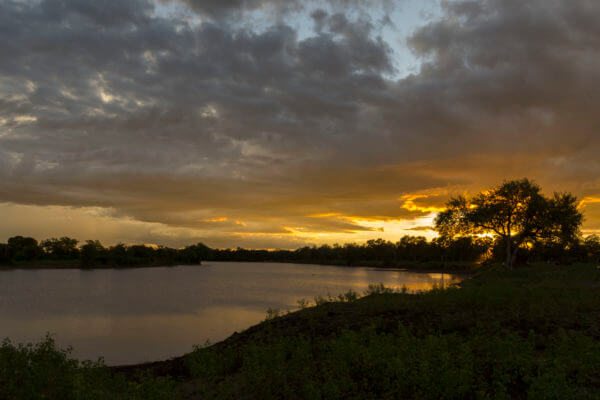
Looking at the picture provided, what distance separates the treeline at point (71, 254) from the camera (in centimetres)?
13825

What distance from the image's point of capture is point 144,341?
74.1 ft

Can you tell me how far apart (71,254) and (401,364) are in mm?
180312

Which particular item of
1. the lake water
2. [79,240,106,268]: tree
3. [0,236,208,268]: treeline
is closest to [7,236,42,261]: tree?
[0,236,208,268]: treeline

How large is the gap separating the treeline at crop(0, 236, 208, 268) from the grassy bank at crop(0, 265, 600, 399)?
14607 cm

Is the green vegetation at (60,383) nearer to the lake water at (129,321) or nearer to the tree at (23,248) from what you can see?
the lake water at (129,321)

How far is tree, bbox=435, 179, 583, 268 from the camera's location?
4975 cm

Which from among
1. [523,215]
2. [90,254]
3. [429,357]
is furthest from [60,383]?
[90,254]

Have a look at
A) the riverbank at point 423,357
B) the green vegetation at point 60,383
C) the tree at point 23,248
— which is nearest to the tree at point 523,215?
the riverbank at point 423,357

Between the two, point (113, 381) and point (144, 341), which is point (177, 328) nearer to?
point (144, 341)

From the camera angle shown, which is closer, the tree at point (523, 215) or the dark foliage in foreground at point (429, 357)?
the dark foliage in foreground at point (429, 357)

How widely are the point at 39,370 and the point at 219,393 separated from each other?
175 inches

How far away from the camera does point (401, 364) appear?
932cm

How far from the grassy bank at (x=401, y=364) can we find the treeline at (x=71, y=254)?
146 meters

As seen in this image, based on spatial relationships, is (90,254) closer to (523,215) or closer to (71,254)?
(71,254)
